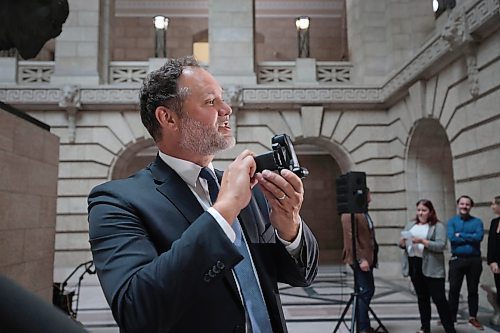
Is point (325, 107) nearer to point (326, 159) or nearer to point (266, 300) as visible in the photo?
point (326, 159)

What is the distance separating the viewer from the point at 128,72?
44.1 ft

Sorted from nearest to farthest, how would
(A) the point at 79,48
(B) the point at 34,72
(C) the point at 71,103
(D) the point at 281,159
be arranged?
1. (D) the point at 281,159
2. (C) the point at 71,103
3. (A) the point at 79,48
4. (B) the point at 34,72

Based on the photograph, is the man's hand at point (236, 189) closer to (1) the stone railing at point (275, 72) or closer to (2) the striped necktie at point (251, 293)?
(2) the striped necktie at point (251, 293)

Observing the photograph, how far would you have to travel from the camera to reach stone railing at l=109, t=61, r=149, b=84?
13375mm

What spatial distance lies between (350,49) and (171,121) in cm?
1352

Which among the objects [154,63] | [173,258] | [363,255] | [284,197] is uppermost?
[154,63]

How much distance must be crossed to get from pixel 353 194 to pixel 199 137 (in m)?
4.72

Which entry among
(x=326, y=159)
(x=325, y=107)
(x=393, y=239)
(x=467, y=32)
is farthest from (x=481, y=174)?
(x=326, y=159)

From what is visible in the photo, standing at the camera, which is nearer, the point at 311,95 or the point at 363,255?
the point at 363,255

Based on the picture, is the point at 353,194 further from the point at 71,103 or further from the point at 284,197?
the point at 71,103

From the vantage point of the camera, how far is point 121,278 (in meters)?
1.10

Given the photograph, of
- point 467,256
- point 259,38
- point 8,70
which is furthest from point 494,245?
point 259,38

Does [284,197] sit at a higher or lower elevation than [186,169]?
lower

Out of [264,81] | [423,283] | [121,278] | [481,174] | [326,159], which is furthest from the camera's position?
[326,159]
